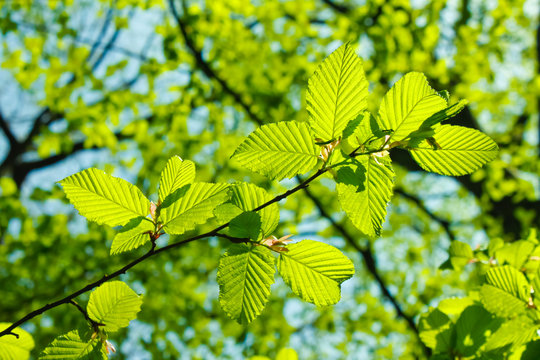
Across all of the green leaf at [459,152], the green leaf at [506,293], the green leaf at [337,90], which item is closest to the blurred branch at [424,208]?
the green leaf at [506,293]

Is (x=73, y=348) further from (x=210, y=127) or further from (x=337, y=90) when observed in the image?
(x=210, y=127)

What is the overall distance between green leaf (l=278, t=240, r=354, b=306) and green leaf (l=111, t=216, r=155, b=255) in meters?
0.24

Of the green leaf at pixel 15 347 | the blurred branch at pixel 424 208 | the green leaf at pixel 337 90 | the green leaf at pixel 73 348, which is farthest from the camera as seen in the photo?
the blurred branch at pixel 424 208

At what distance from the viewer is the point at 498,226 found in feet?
15.9

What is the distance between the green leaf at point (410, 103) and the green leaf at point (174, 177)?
0.34 meters

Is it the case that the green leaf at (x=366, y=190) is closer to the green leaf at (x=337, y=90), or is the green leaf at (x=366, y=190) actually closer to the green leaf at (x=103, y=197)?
the green leaf at (x=337, y=90)

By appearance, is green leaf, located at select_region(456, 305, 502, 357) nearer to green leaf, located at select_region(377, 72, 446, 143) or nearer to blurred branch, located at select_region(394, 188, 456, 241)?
green leaf, located at select_region(377, 72, 446, 143)

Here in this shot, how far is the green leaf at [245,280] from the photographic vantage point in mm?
654

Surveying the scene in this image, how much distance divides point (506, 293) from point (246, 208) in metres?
0.67

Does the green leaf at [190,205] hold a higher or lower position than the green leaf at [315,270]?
higher

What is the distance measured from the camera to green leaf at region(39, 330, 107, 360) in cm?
72

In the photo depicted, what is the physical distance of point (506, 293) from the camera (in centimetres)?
93

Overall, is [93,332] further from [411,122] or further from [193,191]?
[411,122]

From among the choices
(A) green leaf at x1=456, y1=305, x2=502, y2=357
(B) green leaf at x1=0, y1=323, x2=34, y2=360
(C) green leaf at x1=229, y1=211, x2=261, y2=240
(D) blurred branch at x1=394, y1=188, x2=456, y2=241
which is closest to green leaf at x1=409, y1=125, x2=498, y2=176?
(C) green leaf at x1=229, y1=211, x2=261, y2=240
